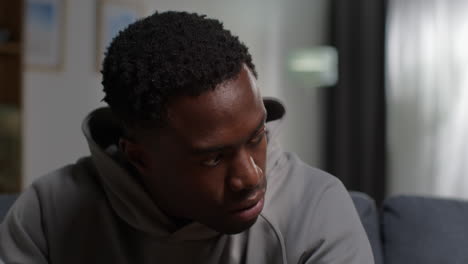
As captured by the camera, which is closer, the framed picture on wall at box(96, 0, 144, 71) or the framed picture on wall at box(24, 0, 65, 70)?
the framed picture on wall at box(24, 0, 65, 70)

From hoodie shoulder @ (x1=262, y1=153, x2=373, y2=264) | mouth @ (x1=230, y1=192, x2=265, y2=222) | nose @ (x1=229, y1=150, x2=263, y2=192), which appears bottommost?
hoodie shoulder @ (x1=262, y1=153, x2=373, y2=264)

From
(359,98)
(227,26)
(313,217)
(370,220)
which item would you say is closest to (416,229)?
(370,220)

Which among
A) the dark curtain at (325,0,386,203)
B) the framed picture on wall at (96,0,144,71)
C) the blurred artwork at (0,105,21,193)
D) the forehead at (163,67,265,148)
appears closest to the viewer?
the forehead at (163,67,265,148)

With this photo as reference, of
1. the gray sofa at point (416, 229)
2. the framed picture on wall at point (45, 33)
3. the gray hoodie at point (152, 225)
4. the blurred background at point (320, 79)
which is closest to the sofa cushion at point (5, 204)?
the gray sofa at point (416, 229)

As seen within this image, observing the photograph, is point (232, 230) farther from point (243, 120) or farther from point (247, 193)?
point (243, 120)

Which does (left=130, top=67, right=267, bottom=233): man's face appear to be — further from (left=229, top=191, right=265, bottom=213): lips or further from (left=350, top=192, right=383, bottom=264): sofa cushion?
(left=350, top=192, right=383, bottom=264): sofa cushion

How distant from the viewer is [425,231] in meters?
1.46

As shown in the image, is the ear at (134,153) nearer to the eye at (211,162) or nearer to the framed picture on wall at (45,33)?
the eye at (211,162)

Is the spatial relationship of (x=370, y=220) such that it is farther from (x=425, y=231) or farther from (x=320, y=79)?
(x=320, y=79)

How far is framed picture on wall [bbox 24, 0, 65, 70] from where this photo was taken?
3.24m

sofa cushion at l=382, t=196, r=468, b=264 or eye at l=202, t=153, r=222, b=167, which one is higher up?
eye at l=202, t=153, r=222, b=167

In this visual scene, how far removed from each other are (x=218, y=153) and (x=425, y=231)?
31.0 inches

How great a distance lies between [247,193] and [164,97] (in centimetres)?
20

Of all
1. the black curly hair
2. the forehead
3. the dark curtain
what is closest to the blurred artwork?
the black curly hair
